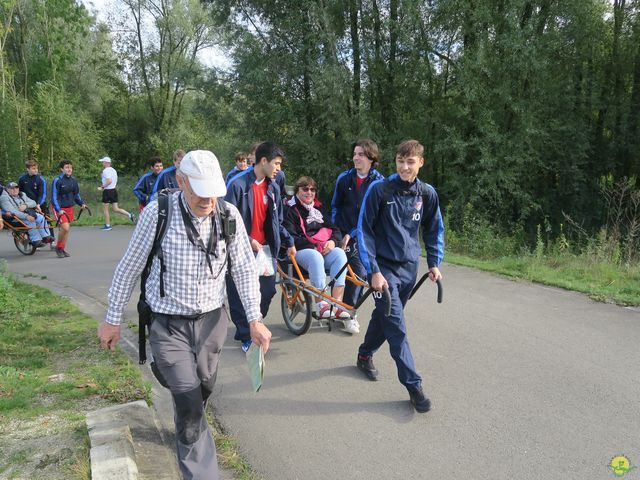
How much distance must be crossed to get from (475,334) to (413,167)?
2.53 meters

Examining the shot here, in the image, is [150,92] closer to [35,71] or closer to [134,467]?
[35,71]

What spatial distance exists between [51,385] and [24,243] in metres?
8.86

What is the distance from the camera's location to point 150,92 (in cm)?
3622

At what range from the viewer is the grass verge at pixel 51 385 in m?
3.16

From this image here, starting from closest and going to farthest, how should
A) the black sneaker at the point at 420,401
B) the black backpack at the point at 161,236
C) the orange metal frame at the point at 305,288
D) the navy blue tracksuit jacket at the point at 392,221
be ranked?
the black backpack at the point at 161,236
the black sneaker at the point at 420,401
the navy blue tracksuit jacket at the point at 392,221
the orange metal frame at the point at 305,288

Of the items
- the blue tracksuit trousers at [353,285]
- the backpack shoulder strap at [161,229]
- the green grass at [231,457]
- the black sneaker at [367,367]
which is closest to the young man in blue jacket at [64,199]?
the blue tracksuit trousers at [353,285]

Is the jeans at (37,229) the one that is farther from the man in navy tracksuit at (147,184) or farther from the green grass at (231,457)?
the green grass at (231,457)

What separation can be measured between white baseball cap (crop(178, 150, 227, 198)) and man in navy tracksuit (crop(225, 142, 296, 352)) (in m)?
2.24

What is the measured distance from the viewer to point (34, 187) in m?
12.1

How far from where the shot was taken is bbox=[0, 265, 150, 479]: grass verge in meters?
3.16

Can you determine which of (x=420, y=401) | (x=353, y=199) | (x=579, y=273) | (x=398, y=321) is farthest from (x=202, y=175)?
(x=579, y=273)

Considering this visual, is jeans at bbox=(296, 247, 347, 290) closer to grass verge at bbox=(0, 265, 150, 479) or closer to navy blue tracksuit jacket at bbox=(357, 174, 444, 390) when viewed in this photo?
navy blue tracksuit jacket at bbox=(357, 174, 444, 390)

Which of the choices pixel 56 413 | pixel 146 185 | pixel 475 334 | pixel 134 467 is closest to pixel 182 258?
pixel 134 467

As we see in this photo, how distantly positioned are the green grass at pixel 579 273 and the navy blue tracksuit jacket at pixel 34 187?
9489 millimetres
